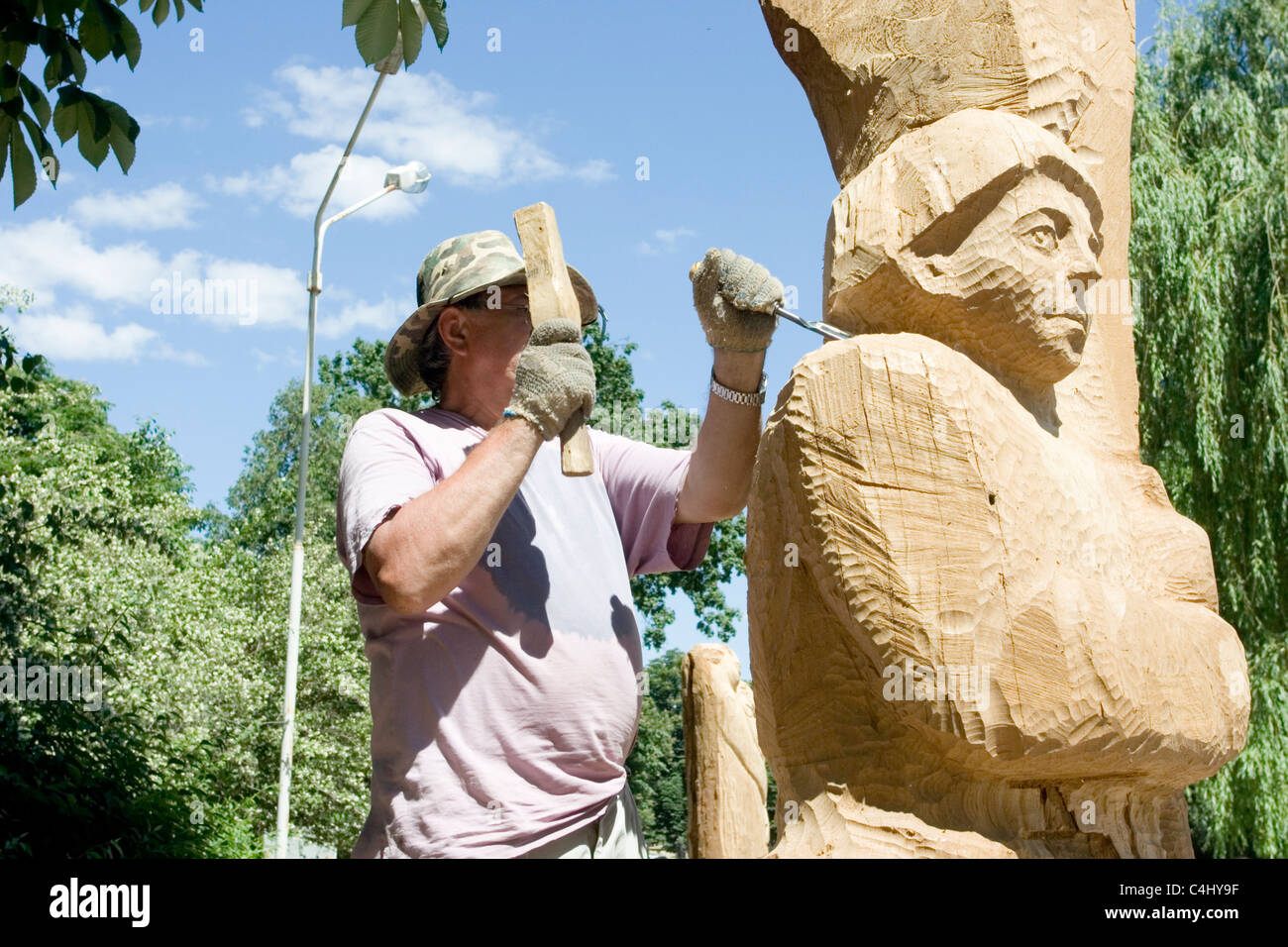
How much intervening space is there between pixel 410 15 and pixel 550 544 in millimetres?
1445

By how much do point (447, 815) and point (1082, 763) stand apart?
1.08 metres

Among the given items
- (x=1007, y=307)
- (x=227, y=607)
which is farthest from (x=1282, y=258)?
(x=227, y=607)

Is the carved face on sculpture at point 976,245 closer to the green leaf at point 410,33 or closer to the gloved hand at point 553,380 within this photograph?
the gloved hand at point 553,380

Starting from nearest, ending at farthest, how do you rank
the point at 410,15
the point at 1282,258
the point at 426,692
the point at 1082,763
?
the point at 1082,763 → the point at 426,692 → the point at 410,15 → the point at 1282,258

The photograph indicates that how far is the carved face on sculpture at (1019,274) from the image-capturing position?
227 centimetres

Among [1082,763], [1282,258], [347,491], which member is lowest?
[1082,763]

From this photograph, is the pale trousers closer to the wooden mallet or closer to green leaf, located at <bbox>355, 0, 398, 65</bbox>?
the wooden mallet

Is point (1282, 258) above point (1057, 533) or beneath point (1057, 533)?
above

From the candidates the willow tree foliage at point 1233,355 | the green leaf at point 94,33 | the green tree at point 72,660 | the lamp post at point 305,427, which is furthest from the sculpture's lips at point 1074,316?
the lamp post at point 305,427

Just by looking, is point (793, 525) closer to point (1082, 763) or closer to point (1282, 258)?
point (1082, 763)

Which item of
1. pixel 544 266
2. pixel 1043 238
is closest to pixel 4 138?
pixel 544 266

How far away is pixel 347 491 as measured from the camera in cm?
237

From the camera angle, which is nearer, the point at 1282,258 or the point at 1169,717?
the point at 1169,717
